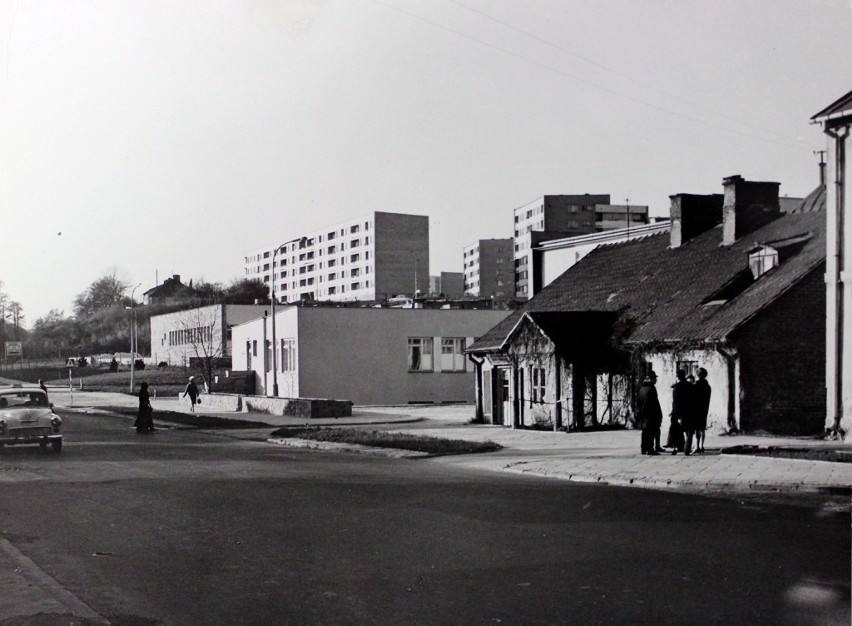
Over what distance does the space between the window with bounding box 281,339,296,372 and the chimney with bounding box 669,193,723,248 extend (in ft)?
83.9

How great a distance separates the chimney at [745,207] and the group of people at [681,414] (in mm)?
11057

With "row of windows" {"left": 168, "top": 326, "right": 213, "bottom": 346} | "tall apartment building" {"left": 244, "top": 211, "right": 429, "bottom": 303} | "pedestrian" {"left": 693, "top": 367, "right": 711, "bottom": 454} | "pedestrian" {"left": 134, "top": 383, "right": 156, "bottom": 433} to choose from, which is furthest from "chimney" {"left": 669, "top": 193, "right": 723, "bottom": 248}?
"tall apartment building" {"left": 244, "top": 211, "right": 429, "bottom": 303}

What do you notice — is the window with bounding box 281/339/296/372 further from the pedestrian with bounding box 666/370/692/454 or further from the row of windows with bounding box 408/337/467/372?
the pedestrian with bounding box 666/370/692/454

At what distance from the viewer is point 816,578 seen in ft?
25.8

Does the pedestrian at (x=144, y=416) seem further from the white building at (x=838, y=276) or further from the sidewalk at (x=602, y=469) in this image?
the white building at (x=838, y=276)

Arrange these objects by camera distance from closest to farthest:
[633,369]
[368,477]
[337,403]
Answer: [368,477], [633,369], [337,403]

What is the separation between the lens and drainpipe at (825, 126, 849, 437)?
20953 mm

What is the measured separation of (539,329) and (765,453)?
34.3 feet

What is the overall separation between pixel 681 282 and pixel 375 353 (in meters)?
26.2

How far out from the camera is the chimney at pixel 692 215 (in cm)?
3156

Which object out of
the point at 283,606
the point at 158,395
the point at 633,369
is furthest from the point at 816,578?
the point at 158,395

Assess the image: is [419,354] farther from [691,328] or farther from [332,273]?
[332,273]

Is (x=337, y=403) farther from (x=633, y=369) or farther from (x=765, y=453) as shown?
(x=765, y=453)

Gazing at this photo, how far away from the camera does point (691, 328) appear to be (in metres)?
24.4
